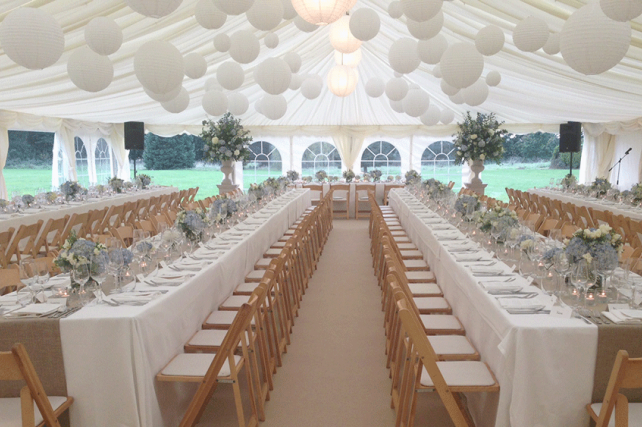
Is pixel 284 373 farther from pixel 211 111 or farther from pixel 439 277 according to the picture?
pixel 211 111

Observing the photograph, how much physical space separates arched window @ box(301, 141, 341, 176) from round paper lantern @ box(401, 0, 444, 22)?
12.1m

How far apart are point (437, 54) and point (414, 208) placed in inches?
109

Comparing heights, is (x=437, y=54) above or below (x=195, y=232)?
above

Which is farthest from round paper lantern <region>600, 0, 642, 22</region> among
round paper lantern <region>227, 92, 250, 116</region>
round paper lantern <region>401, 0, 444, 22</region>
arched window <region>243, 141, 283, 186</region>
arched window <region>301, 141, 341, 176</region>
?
arched window <region>243, 141, 283, 186</region>

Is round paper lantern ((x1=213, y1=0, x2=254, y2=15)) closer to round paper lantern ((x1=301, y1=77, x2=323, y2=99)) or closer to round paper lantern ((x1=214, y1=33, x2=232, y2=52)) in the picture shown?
round paper lantern ((x1=214, y1=33, x2=232, y2=52))

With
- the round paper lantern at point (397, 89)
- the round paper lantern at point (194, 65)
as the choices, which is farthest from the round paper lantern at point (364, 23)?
the round paper lantern at point (397, 89)

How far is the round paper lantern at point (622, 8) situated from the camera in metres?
2.80

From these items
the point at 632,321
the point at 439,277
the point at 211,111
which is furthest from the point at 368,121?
the point at 632,321

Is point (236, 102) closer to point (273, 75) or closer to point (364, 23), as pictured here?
point (273, 75)

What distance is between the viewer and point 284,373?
3762mm

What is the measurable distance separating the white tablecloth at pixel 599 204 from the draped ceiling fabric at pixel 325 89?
186cm

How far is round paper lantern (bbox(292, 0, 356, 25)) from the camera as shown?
395 centimetres

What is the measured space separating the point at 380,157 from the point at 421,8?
1217cm

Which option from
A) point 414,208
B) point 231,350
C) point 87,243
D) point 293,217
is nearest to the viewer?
point 231,350
